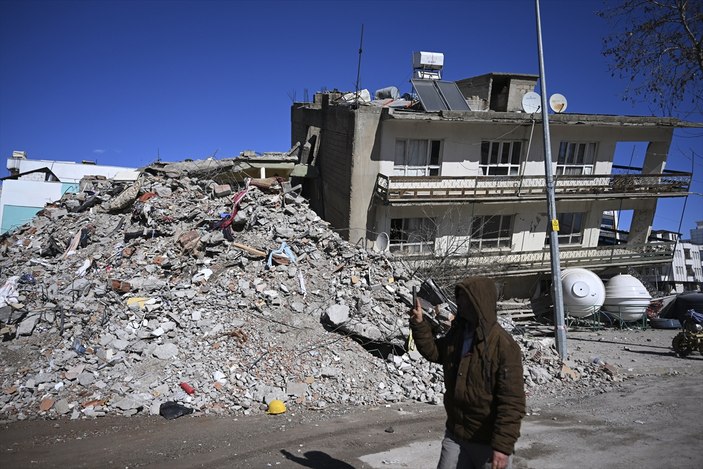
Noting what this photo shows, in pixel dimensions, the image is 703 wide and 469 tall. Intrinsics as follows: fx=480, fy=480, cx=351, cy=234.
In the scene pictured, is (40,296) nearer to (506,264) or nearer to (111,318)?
(111,318)

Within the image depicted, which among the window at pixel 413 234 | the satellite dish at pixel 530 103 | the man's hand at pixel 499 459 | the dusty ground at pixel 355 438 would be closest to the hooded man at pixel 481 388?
the man's hand at pixel 499 459

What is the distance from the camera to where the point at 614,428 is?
281 inches

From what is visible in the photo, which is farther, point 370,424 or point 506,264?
point 506,264

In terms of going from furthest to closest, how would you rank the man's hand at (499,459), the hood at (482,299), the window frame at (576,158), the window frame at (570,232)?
the window frame at (570,232)
the window frame at (576,158)
the hood at (482,299)
the man's hand at (499,459)

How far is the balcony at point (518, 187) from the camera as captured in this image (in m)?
17.7

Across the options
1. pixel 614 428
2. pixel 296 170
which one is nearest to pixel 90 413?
pixel 614 428

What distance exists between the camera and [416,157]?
18.5m

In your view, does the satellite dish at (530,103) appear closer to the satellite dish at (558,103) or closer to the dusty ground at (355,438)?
the satellite dish at (558,103)

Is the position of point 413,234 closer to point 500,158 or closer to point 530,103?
point 500,158

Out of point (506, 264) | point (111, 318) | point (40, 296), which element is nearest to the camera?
point (111, 318)

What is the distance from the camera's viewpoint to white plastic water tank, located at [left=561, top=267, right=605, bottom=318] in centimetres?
1841

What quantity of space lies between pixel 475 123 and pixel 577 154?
5801mm

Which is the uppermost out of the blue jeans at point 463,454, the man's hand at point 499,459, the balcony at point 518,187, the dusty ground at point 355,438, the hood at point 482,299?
the balcony at point 518,187

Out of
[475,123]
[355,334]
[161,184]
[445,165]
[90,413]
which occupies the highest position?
[475,123]
